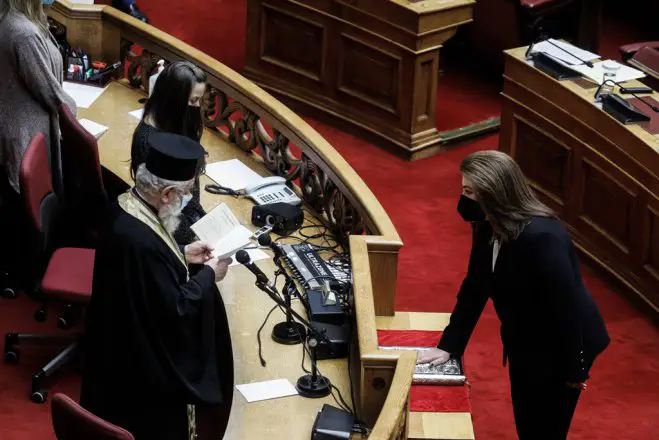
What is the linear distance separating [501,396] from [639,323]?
3.61ft

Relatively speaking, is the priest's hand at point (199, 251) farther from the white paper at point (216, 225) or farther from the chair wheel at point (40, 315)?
the chair wheel at point (40, 315)

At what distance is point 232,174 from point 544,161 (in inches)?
81.7

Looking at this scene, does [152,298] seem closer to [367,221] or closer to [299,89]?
[367,221]

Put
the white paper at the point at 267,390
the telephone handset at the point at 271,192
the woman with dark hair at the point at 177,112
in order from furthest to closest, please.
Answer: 1. the telephone handset at the point at 271,192
2. the woman with dark hair at the point at 177,112
3. the white paper at the point at 267,390

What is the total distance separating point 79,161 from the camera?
19.7 feet

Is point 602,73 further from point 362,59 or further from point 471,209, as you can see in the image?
point 471,209

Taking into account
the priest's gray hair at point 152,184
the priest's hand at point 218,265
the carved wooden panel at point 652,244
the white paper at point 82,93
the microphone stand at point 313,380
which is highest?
the priest's gray hair at point 152,184

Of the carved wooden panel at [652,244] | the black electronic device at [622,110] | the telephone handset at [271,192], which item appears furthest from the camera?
the black electronic device at [622,110]

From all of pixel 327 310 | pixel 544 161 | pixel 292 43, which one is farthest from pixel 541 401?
pixel 292 43

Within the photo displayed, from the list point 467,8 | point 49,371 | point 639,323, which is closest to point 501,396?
point 639,323

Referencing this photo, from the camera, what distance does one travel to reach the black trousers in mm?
4355

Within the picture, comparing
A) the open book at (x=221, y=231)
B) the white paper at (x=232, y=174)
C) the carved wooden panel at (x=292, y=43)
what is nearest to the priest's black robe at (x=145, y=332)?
the open book at (x=221, y=231)

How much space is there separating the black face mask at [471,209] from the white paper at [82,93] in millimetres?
3330

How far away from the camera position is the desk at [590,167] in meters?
6.42
